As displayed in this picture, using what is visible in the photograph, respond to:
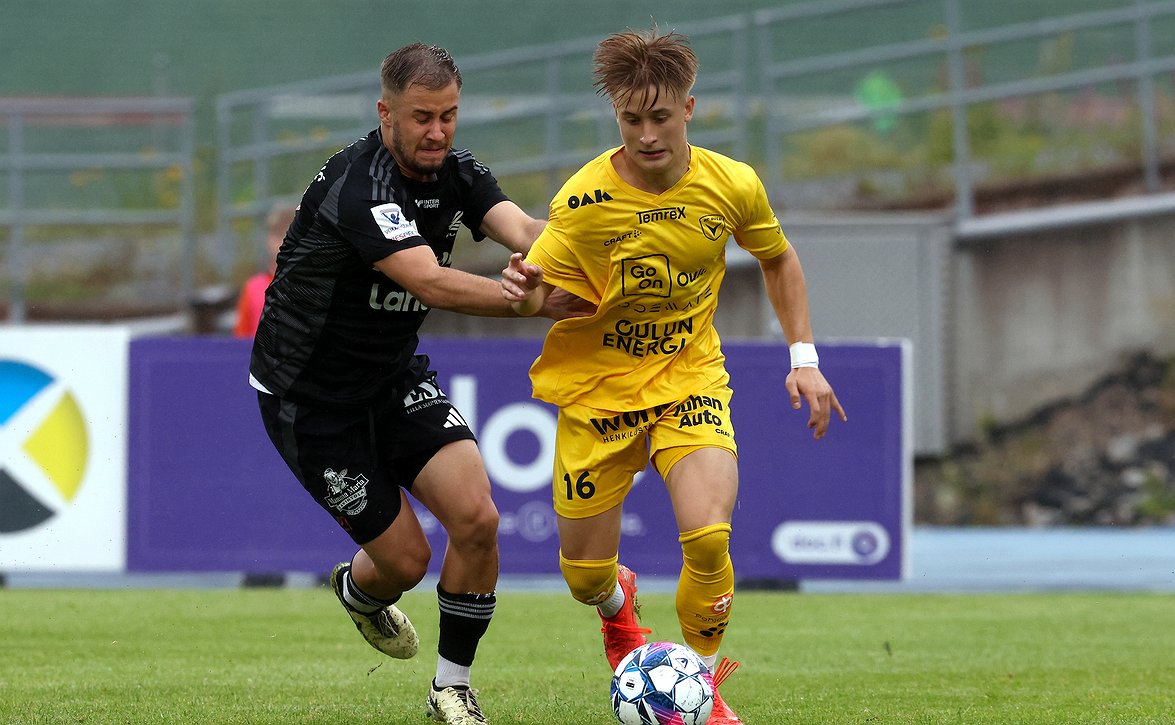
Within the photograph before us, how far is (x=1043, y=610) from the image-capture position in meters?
10.0

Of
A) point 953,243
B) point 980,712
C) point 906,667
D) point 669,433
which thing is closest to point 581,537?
point 669,433

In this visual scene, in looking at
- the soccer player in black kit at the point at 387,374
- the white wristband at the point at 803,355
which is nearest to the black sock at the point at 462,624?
the soccer player in black kit at the point at 387,374

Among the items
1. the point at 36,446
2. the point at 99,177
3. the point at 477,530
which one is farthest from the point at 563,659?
the point at 99,177

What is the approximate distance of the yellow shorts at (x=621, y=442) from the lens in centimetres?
600

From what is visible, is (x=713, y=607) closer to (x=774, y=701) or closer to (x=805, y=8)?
(x=774, y=701)

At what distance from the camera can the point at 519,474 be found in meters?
10.8

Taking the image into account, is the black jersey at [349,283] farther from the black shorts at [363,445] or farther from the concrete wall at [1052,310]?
the concrete wall at [1052,310]

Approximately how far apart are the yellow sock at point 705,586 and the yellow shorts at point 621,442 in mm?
341

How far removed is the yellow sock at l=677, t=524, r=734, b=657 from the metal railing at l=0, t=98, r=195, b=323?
10513 mm

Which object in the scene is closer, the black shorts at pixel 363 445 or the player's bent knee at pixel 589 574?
the black shorts at pixel 363 445

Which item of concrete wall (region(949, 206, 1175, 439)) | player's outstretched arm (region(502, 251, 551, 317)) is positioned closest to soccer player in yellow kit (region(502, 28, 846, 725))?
player's outstretched arm (region(502, 251, 551, 317))

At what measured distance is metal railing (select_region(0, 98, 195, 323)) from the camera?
15727mm

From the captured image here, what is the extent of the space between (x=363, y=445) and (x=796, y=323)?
160cm

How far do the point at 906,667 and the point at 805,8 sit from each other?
1005 centimetres
